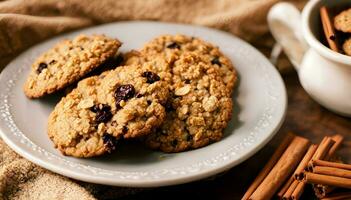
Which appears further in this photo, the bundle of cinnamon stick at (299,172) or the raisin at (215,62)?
the raisin at (215,62)

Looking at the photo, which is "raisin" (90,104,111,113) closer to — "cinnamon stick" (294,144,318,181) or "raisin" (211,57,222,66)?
"raisin" (211,57,222,66)

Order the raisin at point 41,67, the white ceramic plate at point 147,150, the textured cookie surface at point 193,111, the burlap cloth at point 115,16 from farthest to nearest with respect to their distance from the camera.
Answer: the burlap cloth at point 115,16 < the raisin at point 41,67 < the textured cookie surface at point 193,111 < the white ceramic plate at point 147,150

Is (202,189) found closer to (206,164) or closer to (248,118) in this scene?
(206,164)

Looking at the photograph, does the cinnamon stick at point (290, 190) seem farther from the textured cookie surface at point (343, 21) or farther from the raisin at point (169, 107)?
the textured cookie surface at point (343, 21)

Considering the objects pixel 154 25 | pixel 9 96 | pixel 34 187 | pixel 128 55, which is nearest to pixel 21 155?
pixel 34 187

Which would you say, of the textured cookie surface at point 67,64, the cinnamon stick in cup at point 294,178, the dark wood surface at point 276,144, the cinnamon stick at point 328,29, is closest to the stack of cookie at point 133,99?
the textured cookie surface at point 67,64

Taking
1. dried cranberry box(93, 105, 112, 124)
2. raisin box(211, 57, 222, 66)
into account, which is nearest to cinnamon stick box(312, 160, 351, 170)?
raisin box(211, 57, 222, 66)
